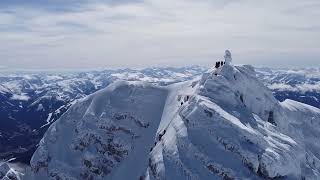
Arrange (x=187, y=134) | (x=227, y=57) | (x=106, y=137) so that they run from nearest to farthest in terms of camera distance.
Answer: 1. (x=187, y=134)
2. (x=227, y=57)
3. (x=106, y=137)

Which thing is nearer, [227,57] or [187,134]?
[187,134]

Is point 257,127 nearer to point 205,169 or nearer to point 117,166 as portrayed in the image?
point 205,169

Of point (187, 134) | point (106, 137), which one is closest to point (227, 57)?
point (187, 134)

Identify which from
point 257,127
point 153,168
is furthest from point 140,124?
point 257,127

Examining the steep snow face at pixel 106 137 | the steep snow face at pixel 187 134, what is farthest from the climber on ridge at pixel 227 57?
the steep snow face at pixel 106 137

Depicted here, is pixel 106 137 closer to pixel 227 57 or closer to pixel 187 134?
pixel 187 134

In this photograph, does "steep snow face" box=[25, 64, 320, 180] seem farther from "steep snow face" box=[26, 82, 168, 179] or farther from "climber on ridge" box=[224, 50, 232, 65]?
"climber on ridge" box=[224, 50, 232, 65]

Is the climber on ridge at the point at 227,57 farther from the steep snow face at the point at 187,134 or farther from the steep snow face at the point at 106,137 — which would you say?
the steep snow face at the point at 106,137

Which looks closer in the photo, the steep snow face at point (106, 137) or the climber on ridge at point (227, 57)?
the climber on ridge at point (227, 57)

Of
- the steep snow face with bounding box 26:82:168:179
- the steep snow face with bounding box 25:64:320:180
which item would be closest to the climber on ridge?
the steep snow face with bounding box 25:64:320:180
